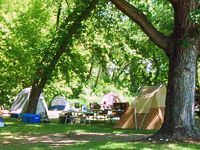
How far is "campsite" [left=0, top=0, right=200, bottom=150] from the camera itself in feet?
37.2

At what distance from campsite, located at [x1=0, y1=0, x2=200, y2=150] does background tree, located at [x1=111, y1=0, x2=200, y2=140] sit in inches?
1.0

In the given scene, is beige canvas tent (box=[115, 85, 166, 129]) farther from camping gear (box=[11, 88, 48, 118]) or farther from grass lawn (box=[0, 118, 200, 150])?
camping gear (box=[11, 88, 48, 118])

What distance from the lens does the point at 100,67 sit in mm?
24703

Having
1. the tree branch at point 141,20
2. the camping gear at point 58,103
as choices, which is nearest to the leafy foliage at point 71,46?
the camping gear at point 58,103

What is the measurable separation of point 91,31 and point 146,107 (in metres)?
6.38

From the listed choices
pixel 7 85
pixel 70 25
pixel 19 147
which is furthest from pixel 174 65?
pixel 7 85

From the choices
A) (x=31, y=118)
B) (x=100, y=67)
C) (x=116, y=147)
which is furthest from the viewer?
(x=100, y=67)

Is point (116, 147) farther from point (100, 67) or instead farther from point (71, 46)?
point (100, 67)

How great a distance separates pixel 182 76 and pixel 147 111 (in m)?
5.28

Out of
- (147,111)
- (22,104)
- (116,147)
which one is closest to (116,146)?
(116,147)

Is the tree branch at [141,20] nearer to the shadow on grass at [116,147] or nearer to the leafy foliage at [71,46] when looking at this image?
the shadow on grass at [116,147]

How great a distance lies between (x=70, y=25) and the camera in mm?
20547

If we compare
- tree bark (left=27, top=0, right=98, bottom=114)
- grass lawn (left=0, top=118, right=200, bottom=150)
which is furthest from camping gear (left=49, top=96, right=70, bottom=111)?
grass lawn (left=0, top=118, right=200, bottom=150)

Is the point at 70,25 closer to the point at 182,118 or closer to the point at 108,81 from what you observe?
the point at 182,118
